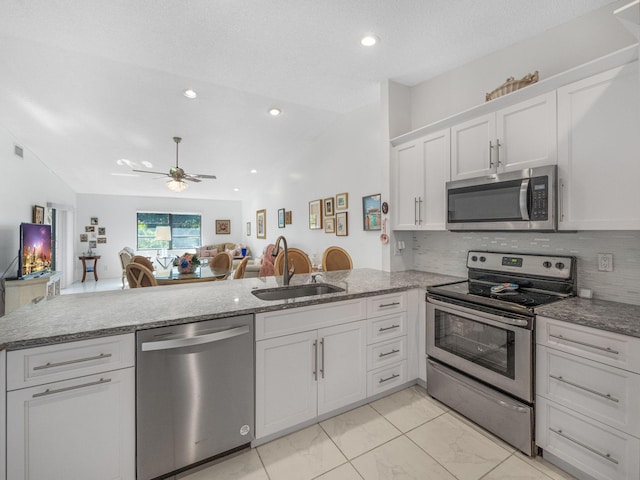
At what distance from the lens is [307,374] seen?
1895 millimetres

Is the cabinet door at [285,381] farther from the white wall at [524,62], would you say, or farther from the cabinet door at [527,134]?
the white wall at [524,62]

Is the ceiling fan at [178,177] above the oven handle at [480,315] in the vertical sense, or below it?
above

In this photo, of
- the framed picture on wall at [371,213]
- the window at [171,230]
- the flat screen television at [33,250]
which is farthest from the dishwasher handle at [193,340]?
the window at [171,230]

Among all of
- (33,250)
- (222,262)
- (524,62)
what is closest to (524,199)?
(524,62)

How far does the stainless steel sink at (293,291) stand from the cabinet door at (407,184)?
1.01m

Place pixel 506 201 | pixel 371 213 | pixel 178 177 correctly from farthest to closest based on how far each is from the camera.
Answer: pixel 178 177 → pixel 371 213 → pixel 506 201

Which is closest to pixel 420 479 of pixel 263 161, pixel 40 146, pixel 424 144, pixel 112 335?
pixel 112 335

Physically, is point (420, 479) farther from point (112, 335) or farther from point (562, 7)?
point (562, 7)

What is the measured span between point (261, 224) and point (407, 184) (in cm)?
580

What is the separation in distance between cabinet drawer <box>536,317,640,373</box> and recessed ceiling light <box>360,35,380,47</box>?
2287 millimetres

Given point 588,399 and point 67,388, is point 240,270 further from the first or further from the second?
point 588,399

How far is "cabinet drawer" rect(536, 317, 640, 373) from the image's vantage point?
136cm

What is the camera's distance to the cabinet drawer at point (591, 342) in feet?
4.45

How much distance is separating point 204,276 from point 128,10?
2701 millimetres
